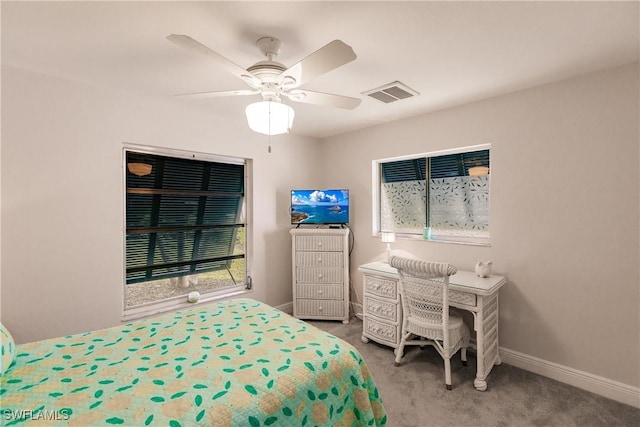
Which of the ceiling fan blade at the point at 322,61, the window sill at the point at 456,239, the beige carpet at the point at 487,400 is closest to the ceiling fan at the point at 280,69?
the ceiling fan blade at the point at 322,61

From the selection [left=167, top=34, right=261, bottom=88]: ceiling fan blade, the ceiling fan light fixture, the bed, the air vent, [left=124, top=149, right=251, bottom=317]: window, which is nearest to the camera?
the bed

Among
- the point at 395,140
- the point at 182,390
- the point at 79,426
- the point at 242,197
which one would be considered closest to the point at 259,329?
the point at 182,390

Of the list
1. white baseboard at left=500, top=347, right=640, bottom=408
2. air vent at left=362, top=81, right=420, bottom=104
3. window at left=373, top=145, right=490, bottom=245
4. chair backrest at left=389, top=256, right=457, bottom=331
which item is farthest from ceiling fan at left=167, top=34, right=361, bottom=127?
white baseboard at left=500, top=347, right=640, bottom=408

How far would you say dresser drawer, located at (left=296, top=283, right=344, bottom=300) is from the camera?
3.77m

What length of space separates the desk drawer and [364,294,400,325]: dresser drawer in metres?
0.57

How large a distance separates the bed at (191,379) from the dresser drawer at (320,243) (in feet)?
5.94

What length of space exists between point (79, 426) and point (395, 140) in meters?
3.51

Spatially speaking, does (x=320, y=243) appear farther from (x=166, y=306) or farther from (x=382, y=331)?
(x=166, y=306)

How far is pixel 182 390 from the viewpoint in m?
1.31

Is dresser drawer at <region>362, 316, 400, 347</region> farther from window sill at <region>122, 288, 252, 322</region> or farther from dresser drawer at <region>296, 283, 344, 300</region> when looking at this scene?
window sill at <region>122, 288, 252, 322</region>

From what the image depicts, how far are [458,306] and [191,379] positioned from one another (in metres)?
2.14

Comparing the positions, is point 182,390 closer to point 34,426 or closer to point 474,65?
point 34,426

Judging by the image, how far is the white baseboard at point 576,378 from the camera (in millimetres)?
2203

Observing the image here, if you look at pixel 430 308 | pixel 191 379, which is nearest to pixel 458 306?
pixel 430 308
